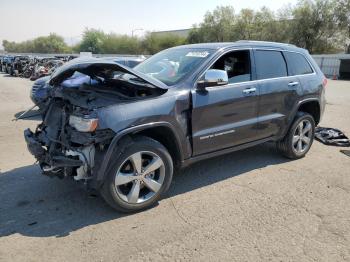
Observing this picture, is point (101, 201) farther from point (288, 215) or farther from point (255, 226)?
point (288, 215)

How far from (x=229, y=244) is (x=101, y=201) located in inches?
64.9

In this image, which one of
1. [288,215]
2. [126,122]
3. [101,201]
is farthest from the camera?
[101,201]

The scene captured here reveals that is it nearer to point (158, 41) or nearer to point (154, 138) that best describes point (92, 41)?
point (158, 41)

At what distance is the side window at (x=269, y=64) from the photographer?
5.05m

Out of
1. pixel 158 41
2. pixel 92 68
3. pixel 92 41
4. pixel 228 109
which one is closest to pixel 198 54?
pixel 228 109

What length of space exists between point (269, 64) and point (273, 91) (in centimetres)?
42

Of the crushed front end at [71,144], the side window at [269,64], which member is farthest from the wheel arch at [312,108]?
the crushed front end at [71,144]

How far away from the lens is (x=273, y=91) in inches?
202

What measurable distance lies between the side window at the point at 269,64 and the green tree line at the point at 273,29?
174 feet

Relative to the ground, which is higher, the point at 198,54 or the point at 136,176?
the point at 198,54

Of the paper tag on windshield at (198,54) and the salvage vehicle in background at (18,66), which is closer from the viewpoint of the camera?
the paper tag on windshield at (198,54)

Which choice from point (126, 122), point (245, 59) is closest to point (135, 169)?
point (126, 122)

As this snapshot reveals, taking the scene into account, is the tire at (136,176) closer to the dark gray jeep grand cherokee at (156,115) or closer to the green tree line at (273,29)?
the dark gray jeep grand cherokee at (156,115)

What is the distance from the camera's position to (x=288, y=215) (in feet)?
12.9
